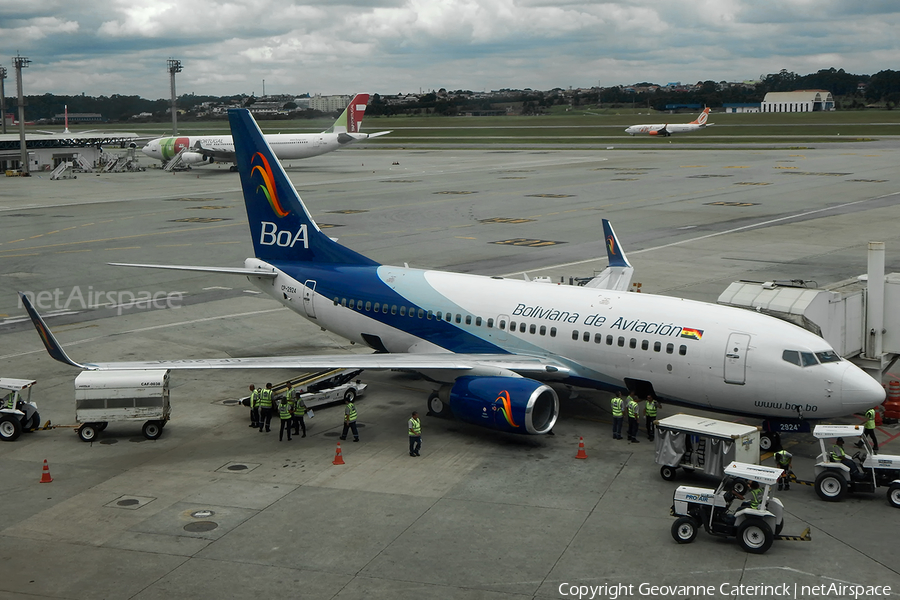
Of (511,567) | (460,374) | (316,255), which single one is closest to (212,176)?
(316,255)

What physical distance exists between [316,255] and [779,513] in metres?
19.0

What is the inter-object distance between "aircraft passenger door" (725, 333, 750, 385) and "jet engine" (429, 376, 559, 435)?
184 inches

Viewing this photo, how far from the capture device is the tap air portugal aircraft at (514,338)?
23938 millimetres

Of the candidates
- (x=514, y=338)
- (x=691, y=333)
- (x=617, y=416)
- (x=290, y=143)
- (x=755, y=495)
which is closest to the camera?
(x=755, y=495)

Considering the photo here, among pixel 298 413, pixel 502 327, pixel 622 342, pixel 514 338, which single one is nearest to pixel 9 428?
pixel 298 413

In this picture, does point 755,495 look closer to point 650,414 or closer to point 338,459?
point 650,414

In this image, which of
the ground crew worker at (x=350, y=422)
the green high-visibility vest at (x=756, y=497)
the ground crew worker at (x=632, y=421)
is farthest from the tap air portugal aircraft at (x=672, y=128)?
the green high-visibility vest at (x=756, y=497)

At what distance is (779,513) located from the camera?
18891mm

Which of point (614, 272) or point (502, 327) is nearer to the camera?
point (502, 327)

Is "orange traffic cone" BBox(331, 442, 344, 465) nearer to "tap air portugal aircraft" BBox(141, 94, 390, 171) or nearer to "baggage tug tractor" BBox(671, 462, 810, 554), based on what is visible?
"baggage tug tractor" BBox(671, 462, 810, 554)

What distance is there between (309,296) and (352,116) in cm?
10053

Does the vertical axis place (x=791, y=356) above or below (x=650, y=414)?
above

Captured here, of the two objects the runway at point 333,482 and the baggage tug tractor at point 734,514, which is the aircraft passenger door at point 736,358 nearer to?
the runway at point 333,482

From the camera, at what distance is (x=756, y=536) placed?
60.8 ft
